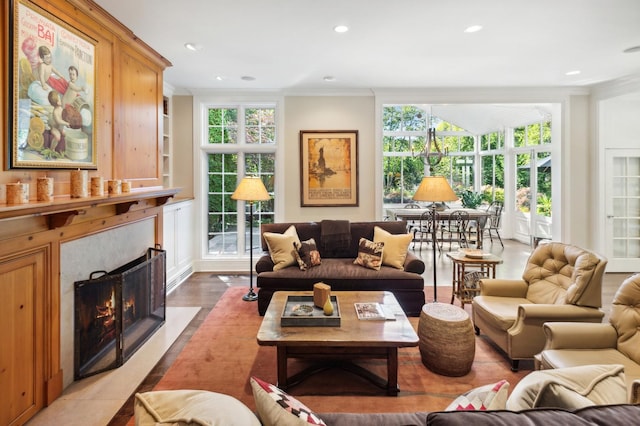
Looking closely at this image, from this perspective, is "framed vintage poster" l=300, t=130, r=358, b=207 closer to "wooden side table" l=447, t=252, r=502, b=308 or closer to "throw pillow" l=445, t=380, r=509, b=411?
"wooden side table" l=447, t=252, r=502, b=308

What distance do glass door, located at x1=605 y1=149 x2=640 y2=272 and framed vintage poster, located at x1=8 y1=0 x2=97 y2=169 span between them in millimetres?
6698

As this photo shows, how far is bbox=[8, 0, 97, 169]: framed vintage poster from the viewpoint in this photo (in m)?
2.04

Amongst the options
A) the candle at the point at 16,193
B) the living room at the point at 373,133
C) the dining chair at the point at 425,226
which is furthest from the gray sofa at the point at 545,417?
the dining chair at the point at 425,226

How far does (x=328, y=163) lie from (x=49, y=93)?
3713mm

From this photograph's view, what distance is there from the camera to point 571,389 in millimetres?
1209

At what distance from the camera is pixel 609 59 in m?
4.10

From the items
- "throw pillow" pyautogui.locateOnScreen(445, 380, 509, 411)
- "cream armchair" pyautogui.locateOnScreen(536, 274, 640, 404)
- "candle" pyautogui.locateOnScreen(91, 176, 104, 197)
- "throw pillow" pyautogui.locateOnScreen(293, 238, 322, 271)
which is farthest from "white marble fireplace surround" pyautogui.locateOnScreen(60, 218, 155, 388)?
"cream armchair" pyautogui.locateOnScreen(536, 274, 640, 404)

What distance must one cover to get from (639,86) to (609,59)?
1141mm

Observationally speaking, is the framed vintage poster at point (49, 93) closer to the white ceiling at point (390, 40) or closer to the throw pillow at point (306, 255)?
the white ceiling at point (390, 40)

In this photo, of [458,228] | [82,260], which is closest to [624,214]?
[458,228]

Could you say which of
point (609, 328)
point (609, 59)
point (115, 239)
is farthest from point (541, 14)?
point (115, 239)

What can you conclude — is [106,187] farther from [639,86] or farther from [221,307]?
[639,86]

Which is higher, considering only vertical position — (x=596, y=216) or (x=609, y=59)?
(x=609, y=59)

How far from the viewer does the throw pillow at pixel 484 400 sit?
115cm
